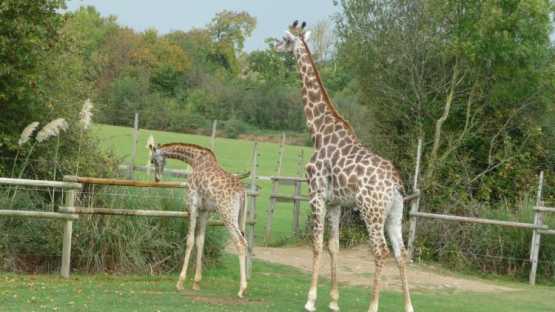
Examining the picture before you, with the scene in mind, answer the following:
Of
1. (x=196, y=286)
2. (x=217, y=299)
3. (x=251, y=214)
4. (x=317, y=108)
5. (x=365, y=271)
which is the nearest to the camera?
(x=217, y=299)

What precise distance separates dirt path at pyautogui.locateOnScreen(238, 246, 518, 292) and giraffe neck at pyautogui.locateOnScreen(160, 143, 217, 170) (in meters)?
3.56

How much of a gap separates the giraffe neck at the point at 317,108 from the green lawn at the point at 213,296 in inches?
89.6

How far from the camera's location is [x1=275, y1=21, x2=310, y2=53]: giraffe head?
38.2 ft

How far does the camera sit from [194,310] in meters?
9.83

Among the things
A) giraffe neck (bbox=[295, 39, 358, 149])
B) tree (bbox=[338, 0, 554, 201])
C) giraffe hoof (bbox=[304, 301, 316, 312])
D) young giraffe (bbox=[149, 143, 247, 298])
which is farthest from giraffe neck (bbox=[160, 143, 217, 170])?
tree (bbox=[338, 0, 554, 201])

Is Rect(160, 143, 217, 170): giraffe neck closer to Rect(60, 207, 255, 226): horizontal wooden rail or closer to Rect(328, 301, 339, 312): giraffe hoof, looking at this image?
Rect(60, 207, 255, 226): horizontal wooden rail

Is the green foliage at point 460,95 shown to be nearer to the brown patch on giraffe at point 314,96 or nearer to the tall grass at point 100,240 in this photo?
the tall grass at point 100,240

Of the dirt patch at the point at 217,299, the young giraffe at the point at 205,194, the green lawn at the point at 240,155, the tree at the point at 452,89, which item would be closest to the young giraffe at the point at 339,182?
the dirt patch at the point at 217,299

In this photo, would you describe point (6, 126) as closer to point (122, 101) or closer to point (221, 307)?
point (221, 307)

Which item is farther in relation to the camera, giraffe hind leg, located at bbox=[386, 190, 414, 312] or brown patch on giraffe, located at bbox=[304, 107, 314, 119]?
brown patch on giraffe, located at bbox=[304, 107, 314, 119]

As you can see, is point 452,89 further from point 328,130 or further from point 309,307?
point 309,307

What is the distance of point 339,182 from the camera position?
418 inches

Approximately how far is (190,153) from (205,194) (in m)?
0.80

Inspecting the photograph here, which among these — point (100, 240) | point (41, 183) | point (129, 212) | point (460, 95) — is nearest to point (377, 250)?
point (129, 212)
